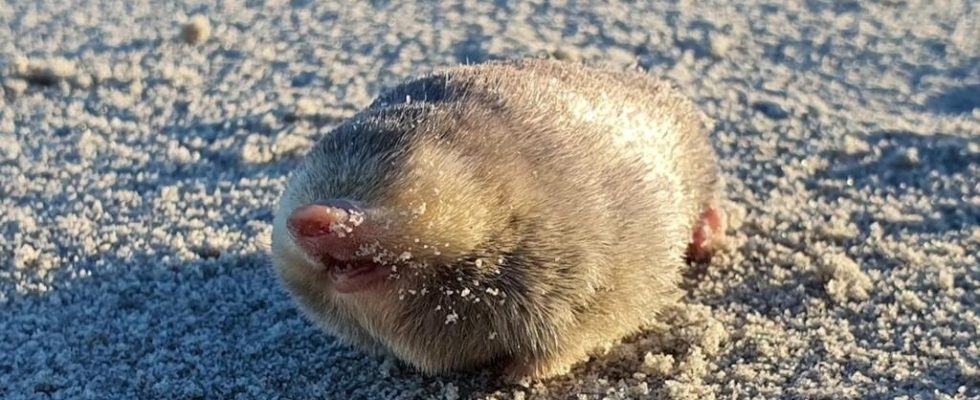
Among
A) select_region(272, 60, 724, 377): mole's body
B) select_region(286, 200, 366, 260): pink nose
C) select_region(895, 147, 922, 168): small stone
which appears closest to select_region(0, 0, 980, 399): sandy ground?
select_region(895, 147, 922, 168): small stone

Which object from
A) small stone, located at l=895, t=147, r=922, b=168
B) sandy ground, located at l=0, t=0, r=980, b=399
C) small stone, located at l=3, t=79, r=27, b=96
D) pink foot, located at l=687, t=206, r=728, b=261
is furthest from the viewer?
small stone, located at l=3, t=79, r=27, b=96

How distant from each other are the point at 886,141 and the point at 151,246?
2507mm

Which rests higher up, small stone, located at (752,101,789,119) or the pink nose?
the pink nose

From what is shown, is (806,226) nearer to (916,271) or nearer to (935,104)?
(916,271)

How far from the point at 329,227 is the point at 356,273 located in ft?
0.55

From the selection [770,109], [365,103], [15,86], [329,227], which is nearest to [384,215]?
[329,227]

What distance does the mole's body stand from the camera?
2105mm

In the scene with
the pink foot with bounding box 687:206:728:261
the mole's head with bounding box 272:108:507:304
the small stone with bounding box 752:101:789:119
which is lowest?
the pink foot with bounding box 687:206:728:261

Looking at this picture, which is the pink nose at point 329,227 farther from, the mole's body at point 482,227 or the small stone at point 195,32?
the small stone at point 195,32

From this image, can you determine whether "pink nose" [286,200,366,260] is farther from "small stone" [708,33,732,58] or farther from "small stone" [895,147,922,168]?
"small stone" [708,33,732,58]

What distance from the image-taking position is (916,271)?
296 cm

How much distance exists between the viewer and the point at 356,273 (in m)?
2.12

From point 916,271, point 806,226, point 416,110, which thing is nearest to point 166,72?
point 416,110

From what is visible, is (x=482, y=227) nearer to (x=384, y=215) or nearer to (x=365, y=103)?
(x=384, y=215)
